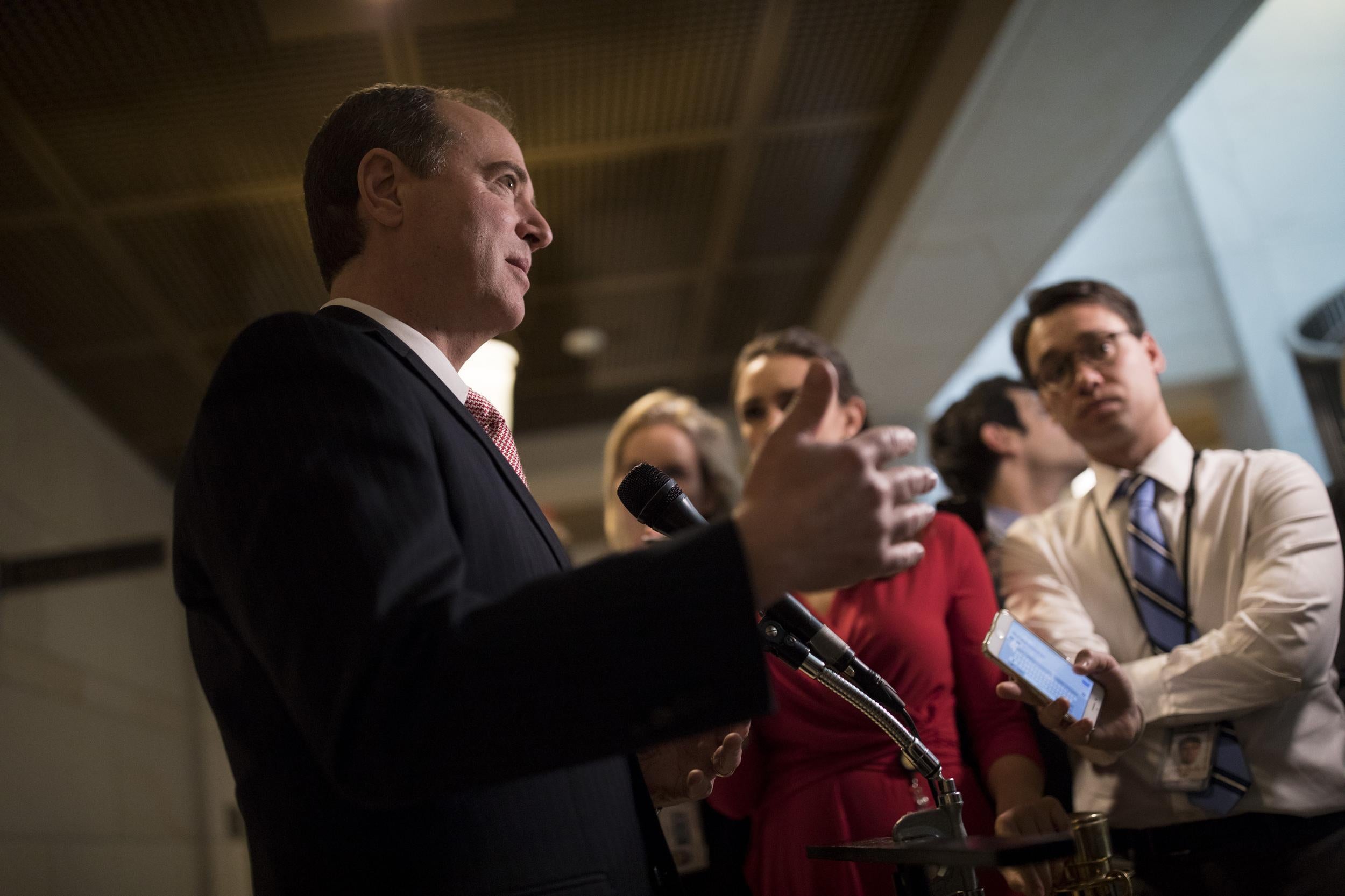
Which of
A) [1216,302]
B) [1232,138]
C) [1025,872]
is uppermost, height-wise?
[1232,138]

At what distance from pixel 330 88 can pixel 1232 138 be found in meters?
3.32

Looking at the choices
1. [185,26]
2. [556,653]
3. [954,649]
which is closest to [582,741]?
[556,653]

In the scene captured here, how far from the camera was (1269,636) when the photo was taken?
168 cm

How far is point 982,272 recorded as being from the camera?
4.80 metres

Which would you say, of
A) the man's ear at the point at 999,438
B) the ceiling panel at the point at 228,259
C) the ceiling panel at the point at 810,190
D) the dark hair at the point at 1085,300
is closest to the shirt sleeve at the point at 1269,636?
the dark hair at the point at 1085,300

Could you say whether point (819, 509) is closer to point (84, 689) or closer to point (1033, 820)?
point (1033, 820)

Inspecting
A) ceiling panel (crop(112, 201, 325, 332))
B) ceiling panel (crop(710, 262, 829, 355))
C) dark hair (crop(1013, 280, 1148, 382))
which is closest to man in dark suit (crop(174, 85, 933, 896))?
dark hair (crop(1013, 280, 1148, 382))

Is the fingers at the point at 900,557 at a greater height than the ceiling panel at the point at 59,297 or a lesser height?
lesser

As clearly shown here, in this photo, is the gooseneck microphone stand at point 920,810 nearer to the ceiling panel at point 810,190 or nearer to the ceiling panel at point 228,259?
the ceiling panel at point 810,190

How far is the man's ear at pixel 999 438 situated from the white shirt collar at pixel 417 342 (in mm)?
2181

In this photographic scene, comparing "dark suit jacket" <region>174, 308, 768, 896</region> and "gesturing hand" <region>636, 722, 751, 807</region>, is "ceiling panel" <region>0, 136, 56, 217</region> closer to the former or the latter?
"dark suit jacket" <region>174, 308, 768, 896</region>

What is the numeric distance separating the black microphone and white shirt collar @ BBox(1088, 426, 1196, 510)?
3.87 feet

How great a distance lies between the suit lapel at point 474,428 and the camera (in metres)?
1.01

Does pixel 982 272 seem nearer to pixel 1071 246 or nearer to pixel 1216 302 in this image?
pixel 1071 246
